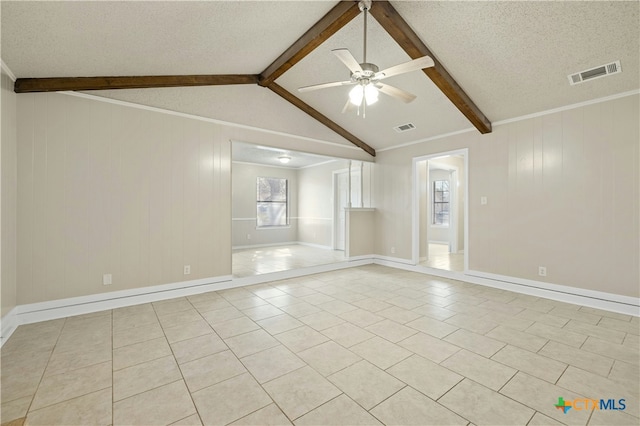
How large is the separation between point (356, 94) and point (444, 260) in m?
4.85

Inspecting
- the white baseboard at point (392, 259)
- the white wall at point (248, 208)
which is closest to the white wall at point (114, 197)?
the white baseboard at point (392, 259)

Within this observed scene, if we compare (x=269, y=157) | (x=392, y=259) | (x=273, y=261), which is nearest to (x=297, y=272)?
(x=273, y=261)

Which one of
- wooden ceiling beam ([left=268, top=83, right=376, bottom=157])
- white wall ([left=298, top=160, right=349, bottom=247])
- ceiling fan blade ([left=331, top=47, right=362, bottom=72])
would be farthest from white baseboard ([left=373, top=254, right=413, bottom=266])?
ceiling fan blade ([left=331, top=47, right=362, bottom=72])

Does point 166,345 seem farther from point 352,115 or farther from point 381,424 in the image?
point 352,115

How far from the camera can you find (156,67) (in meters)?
3.33

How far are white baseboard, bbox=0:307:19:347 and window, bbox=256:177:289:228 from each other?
19.7 ft

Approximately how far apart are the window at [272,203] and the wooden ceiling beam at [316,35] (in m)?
5.10

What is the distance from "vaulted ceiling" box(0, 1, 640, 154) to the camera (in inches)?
97.2

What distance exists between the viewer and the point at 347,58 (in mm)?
2305

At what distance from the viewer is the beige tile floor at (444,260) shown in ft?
18.2

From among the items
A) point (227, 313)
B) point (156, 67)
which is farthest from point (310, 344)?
point (156, 67)

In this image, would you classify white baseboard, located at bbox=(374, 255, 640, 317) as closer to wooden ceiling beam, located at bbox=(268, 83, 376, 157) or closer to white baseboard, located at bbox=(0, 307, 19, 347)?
wooden ceiling beam, located at bbox=(268, 83, 376, 157)

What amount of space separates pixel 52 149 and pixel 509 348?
17.0 feet

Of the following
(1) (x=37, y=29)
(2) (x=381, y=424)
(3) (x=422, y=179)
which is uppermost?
(1) (x=37, y=29)
